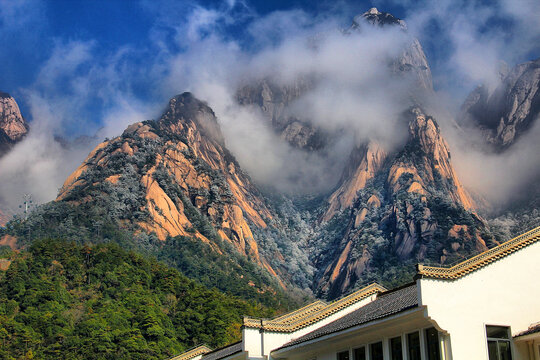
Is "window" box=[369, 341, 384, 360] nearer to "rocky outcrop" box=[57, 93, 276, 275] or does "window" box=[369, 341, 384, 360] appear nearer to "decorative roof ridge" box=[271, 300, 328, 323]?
"decorative roof ridge" box=[271, 300, 328, 323]

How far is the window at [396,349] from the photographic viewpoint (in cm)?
2469

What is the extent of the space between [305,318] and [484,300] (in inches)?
524

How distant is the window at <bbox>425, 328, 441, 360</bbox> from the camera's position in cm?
2286

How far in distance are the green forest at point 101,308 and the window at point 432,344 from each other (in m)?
52.6

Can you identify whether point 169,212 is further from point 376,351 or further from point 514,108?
point 376,351

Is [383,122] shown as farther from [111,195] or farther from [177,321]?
[177,321]

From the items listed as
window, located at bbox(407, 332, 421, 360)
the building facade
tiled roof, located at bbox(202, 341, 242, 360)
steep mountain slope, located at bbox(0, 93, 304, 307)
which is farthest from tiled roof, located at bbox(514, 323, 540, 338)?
steep mountain slope, located at bbox(0, 93, 304, 307)

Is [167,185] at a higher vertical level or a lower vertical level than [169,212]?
higher

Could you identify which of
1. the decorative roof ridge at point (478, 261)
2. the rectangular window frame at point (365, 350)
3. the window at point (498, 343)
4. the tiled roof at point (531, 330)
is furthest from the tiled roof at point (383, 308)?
the tiled roof at point (531, 330)

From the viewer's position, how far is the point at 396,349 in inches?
→ 982

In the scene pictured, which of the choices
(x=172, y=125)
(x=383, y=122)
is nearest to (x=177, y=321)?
(x=172, y=125)

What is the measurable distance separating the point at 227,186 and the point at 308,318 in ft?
460

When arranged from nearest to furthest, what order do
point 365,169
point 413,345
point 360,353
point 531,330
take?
1. point 531,330
2. point 413,345
3. point 360,353
4. point 365,169

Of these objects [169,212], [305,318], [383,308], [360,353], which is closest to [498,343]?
[383,308]
